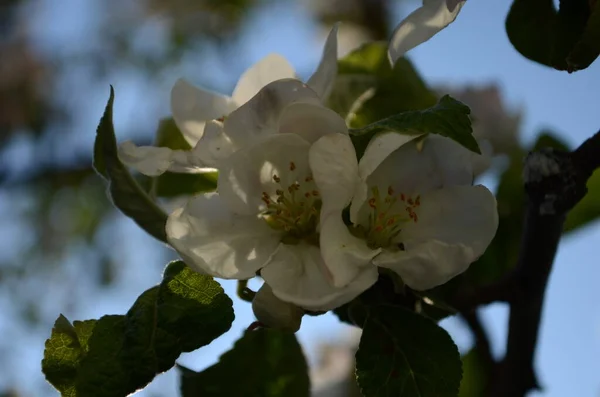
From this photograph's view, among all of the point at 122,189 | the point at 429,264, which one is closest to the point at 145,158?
the point at 122,189

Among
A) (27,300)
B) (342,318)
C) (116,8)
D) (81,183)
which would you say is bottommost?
(27,300)

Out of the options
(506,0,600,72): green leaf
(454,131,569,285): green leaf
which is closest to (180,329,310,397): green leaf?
(454,131,569,285): green leaf

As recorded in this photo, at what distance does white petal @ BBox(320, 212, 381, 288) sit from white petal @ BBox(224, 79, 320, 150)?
0.32 ft

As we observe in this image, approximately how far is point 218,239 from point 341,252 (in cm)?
11

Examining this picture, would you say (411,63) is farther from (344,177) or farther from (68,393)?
(68,393)

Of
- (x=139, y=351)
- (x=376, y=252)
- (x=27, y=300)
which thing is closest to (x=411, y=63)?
(x=376, y=252)

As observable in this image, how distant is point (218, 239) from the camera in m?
0.59

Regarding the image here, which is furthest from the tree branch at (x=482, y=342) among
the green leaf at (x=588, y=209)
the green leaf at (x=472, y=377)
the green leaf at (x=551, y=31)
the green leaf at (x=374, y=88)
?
the green leaf at (x=551, y=31)

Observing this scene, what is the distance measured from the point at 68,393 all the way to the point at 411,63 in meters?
0.54

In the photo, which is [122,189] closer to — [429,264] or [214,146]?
[214,146]

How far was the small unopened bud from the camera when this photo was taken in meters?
0.56

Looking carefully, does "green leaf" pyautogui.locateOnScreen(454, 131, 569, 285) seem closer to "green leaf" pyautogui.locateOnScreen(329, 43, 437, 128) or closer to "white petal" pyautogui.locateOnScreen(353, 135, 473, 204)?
"green leaf" pyautogui.locateOnScreen(329, 43, 437, 128)

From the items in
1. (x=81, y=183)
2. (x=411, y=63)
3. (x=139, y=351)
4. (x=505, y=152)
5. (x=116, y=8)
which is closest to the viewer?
(x=139, y=351)

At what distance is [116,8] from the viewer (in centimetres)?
363
